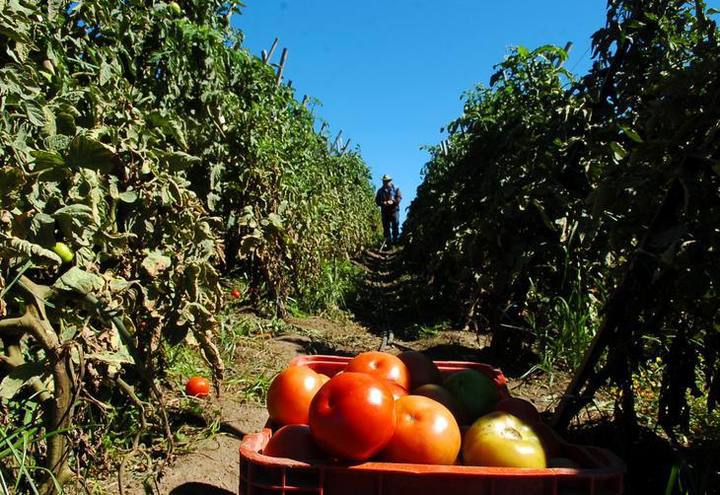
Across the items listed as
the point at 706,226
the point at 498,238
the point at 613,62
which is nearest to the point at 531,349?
the point at 498,238

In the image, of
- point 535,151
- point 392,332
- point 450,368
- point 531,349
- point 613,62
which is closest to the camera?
point 450,368

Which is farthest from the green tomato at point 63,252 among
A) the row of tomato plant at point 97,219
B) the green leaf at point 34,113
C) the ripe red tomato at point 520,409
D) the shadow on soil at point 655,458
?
the shadow on soil at point 655,458

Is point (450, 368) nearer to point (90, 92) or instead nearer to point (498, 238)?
point (498, 238)

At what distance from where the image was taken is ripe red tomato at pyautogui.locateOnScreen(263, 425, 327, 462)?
1.41m

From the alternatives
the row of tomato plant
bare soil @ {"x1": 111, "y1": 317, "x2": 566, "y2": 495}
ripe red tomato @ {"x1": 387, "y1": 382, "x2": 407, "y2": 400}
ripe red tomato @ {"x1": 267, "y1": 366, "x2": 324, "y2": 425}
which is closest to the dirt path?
bare soil @ {"x1": 111, "y1": 317, "x2": 566, "y2": 495}

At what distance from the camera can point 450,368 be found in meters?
2.30

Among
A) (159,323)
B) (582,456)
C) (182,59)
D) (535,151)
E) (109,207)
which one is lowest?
(582,456)

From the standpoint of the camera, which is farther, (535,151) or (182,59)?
(535,151)

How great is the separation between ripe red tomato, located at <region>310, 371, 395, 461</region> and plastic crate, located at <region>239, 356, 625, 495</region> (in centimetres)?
4

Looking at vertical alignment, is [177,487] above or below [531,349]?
below

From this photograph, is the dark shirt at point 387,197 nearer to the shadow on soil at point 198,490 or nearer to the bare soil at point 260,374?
the bare soil at point 260,374

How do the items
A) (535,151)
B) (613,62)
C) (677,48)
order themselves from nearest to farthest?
1. (677,48)
2. (613,62)
3. (535,151)

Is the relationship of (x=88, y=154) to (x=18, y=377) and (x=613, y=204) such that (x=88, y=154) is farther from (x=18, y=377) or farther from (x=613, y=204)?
→ (x=613, y=204)

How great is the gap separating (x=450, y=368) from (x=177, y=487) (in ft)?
3.87
